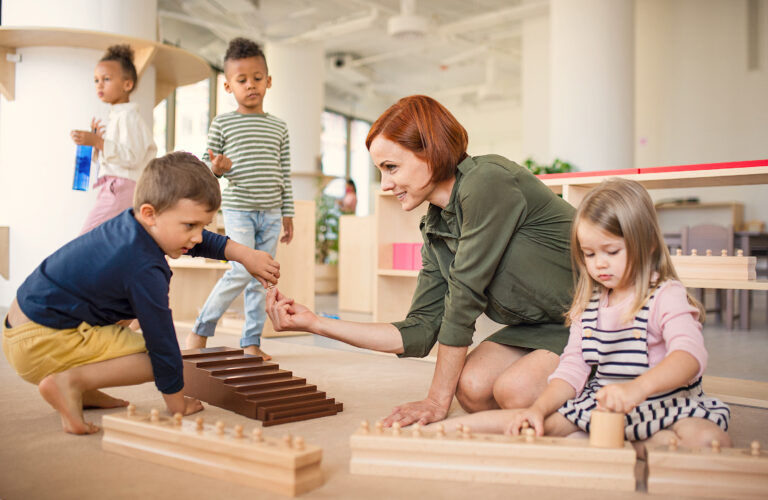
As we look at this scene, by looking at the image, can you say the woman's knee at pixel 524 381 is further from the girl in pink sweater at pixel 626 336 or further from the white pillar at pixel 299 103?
the white pillar at pixel 299 103

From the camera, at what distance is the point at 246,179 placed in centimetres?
273

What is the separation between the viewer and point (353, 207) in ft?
27.4

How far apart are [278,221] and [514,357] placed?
1421 mm

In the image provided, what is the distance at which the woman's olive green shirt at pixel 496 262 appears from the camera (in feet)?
5.21

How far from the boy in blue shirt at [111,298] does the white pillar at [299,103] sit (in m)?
6.73

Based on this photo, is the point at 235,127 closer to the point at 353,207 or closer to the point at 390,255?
the point at 390,255

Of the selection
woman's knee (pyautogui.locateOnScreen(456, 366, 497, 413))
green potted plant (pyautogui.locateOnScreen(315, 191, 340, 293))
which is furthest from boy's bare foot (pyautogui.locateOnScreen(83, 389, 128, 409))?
green potted plant (pyautogui.locateOnScreen(315, 191, 340, 293))

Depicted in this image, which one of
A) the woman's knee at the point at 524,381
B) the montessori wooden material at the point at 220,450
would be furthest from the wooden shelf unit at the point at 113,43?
the woman's knee at the point at 524,381

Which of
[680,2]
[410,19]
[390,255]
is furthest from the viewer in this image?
[680,2]

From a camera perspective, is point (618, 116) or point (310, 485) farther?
point (618, 116)

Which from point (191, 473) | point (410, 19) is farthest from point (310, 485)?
point (410, 19)

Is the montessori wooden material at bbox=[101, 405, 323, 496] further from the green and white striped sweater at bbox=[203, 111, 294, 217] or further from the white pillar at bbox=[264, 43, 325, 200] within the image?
the white pillar at bbox=[264, 43, 325, 200]

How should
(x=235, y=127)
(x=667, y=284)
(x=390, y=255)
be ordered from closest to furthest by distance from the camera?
(x=667, y=284) < (x=235, y=127) < (x=390, y=255)

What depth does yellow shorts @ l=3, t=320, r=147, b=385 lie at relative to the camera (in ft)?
5.06
